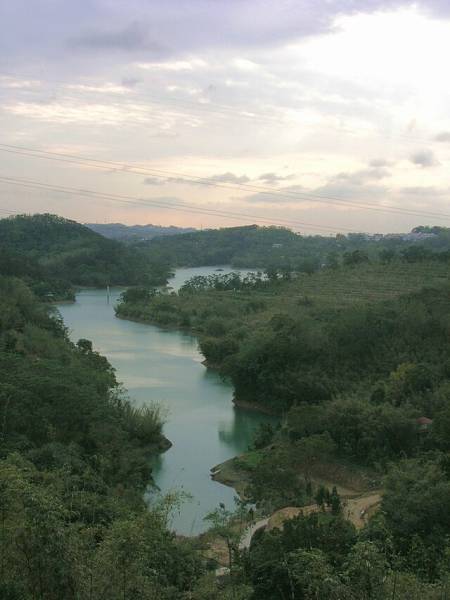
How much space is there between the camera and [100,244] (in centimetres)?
5334

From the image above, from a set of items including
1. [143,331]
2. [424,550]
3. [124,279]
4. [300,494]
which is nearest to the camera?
[424,550]

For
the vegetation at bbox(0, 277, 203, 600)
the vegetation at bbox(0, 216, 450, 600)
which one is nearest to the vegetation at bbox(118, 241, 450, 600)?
the vegetation at bbox(0, 216, 450, 600)

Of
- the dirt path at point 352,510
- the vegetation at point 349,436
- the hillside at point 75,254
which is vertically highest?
the hillside at point 75,254

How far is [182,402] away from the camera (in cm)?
1847

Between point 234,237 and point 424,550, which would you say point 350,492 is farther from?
point 234,237

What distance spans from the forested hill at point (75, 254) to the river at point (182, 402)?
15270 mm

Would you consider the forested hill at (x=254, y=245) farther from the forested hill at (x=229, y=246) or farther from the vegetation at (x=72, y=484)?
the vegetation at (x=72, y=484)

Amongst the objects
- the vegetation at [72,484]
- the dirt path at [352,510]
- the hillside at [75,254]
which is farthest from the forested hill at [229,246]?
the dirt path at [352,510]

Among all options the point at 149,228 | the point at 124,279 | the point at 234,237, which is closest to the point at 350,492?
the point at 124,279

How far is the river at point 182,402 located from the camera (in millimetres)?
12219

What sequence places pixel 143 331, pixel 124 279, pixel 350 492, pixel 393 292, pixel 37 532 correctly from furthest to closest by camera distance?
pixel 124 279
pixel 143 331
pixel 393 292
pixel 350 492
pixel 37 532

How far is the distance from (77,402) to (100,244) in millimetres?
42923

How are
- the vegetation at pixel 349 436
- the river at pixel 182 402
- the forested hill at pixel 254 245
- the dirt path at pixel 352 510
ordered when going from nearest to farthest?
1. the vegetation at pixel 349 436
2. the dirt path at pixel 352 510
3. the river at pixel 182 402
4. the forested hill at pixel 254 245

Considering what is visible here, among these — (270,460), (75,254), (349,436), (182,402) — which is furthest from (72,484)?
(75,254)
